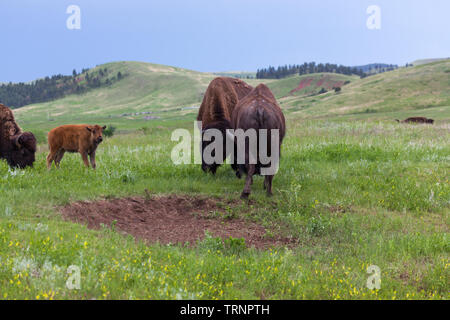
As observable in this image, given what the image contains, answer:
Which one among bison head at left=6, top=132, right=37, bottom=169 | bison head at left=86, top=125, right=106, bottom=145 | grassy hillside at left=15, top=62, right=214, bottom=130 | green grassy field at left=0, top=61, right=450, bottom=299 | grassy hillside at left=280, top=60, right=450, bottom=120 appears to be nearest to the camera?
green grassy field at left=0, top=61, right=450, bottom=299

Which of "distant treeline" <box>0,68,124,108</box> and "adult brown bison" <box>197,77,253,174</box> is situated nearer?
"adult brown bison" <box>197,77,253,174</box>

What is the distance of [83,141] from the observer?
40.4 feet

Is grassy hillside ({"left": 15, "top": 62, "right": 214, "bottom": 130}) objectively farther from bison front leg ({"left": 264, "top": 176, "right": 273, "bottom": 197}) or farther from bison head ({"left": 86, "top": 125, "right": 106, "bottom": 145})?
bison front leg ({"left": 264, "top": 176, "right": 273, "bottom": 197})

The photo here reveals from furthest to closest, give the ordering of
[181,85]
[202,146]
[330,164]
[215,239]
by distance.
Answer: [181,85], [330,164], [202,146], [215,239]

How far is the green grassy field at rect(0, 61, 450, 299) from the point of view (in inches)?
182

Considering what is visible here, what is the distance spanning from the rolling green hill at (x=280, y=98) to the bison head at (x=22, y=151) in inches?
1484

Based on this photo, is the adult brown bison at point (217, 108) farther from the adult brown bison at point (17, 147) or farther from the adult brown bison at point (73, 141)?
the adult brown bison at point (17, 147)

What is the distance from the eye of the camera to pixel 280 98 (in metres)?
122

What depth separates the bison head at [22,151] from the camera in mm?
11508

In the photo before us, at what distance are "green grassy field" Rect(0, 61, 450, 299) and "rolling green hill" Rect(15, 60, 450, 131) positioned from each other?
112ft

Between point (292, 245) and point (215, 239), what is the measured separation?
1.35m

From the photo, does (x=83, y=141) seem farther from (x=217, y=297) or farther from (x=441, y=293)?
(x=441, y=293)

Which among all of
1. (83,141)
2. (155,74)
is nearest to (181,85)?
(155,74)

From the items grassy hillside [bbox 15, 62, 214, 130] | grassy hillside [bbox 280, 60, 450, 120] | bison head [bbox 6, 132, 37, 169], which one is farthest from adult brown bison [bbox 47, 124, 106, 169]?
grassy hillside [bbox 15, 62, 214, 130]
